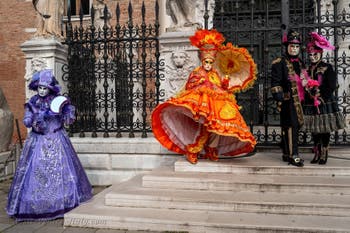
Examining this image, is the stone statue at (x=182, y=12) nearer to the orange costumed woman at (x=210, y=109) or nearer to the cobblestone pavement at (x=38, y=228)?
the orange costumed woman at (x=210, y=109)

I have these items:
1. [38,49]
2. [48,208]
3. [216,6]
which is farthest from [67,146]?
[216,6]

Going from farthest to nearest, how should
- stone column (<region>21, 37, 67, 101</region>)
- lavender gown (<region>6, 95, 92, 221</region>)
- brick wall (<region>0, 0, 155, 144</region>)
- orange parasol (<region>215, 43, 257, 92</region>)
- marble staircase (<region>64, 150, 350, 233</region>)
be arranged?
brick wall (<region>0, 0, 155, 144</region>) < stone column (<region>21, 37, 67, 101</region>) < orange parasol (<region>215, 43, 257, 92</region>) < lavender gown (<region>6, 95, 92, 221</region>) < marble staircase (<region>64, 150, 350, 233</region>)

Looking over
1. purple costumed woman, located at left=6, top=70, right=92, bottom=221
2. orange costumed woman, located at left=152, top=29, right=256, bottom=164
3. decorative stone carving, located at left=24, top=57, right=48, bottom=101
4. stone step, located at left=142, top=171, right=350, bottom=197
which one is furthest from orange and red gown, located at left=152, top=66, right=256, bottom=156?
decorative stone carving, located at left=24, top=57, right=48, bottom=101

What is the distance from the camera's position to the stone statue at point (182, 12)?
669 centimetres

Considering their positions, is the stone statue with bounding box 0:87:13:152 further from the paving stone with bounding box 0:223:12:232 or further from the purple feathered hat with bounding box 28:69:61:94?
the paving stone with bounding box 0:223:12:232

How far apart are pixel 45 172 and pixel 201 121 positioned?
232 cm

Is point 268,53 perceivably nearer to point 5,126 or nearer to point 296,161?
point 296,161

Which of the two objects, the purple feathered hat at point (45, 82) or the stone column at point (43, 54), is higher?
the stone column at point (43, 54)

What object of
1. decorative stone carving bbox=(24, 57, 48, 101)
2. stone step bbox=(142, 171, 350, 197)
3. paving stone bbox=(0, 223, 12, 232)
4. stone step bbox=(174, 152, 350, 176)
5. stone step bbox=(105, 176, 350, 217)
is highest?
decorative stone carving bbox=(24, 57, 48, 101)

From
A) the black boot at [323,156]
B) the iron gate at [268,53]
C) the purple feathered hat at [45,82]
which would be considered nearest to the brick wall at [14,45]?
the iron gate at [268,53]

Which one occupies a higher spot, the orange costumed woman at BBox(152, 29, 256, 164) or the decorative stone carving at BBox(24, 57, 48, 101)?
the decorative stone carving at BBox(24, 57, 48, 101)

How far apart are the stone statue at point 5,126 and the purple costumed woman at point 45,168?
9.14 feet

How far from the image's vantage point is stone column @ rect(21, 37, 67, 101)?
7.12 m

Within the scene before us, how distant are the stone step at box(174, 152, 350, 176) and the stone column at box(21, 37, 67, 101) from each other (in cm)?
325
